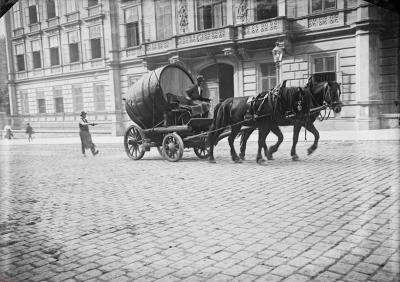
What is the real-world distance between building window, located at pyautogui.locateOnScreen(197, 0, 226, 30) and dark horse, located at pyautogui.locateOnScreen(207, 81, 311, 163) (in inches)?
476

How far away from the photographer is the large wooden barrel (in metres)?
10.4

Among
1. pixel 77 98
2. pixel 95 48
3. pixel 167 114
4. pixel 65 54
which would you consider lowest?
pixel 167 114

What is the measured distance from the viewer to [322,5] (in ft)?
57.6

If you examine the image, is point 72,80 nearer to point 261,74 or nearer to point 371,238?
point 261,74

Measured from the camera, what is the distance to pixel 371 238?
12.1 feet

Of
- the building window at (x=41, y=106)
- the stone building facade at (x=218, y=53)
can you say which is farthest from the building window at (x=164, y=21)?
the building window at (x=41, y=106)

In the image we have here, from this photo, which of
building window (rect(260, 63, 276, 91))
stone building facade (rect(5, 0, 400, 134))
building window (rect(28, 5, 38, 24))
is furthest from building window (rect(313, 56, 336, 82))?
building window (rect(28, 5, 38, 24))

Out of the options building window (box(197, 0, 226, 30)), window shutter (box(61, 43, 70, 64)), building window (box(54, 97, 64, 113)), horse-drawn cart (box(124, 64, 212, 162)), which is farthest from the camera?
building window (box(197, 0, 226, 30))

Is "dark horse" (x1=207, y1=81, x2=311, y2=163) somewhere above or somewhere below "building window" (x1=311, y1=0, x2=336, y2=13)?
below

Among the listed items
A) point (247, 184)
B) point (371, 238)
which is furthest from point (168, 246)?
point (247, 184)

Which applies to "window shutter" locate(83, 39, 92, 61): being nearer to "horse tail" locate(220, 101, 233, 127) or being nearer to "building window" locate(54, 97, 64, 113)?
"building window" locate(54, 97, 64, 113)

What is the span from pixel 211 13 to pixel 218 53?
2.34 m

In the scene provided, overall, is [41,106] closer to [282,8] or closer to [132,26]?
[132,26]

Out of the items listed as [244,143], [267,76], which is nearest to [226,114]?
[244,143]
